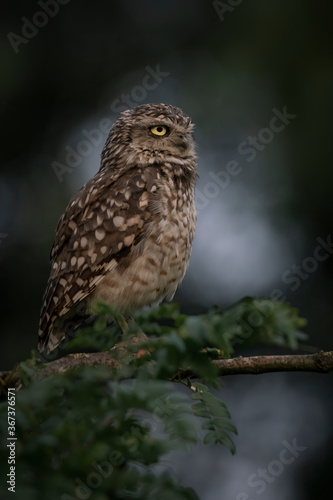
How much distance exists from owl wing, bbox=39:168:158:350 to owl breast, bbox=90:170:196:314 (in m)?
0.05

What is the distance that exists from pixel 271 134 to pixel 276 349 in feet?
5.87

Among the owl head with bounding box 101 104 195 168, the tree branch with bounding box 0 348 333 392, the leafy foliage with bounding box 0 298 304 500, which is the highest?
the owl head with bounding box 101 104 195 168

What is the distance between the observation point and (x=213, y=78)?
5.86 m

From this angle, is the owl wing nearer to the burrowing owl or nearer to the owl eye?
the burrowing owl

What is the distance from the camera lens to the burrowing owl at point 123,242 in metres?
3.81

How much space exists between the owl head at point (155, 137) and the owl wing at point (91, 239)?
30cm

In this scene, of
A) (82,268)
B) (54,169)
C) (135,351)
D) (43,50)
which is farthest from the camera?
(43,50)

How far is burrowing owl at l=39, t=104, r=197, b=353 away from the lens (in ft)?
12.5

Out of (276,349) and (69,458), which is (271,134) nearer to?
(276,349)

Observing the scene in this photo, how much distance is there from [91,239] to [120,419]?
266 centimetres

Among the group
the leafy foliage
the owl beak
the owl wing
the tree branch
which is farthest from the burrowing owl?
the leafy foliage

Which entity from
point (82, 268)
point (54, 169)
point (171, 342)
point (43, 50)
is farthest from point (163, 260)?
point (43, 50)

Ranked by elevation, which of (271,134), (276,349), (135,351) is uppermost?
(271,134)

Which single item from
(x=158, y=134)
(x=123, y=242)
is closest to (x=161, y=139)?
(x=158, y=134)
